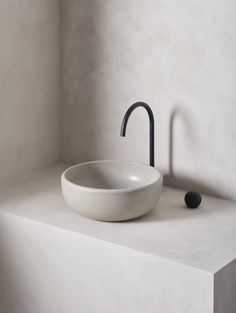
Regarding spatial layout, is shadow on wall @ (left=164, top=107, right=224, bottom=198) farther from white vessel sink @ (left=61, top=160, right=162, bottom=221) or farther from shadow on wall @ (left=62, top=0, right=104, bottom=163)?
shadow on wall @ (left=62, top=0, right=104, bottom=163)

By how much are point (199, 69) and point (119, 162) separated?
391 mm

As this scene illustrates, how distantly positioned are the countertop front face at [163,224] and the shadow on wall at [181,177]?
3 centimetres

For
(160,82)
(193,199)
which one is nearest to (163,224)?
(193,199)

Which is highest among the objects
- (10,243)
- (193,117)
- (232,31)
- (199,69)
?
(232,31)

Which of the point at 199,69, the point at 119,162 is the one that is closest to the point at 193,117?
the point at 199,69

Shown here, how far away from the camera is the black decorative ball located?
189 centimetres

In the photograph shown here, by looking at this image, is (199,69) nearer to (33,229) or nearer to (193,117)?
(193,117)

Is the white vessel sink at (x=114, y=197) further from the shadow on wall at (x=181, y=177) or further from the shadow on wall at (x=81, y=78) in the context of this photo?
the shadow on wall at (x=81, y=78)

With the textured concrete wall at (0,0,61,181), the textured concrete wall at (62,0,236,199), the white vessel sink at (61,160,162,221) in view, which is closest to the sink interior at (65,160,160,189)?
the white vessel sink at (61,160,162,221)

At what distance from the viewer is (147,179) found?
1.98 metres

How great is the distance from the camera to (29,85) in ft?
7.13

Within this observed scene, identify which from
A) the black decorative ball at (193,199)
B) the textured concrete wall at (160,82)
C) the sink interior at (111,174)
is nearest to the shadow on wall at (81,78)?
the textured concrete wall at (160,82)

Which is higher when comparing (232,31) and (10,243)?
(232,31)

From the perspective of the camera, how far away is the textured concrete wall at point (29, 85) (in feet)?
6.80
